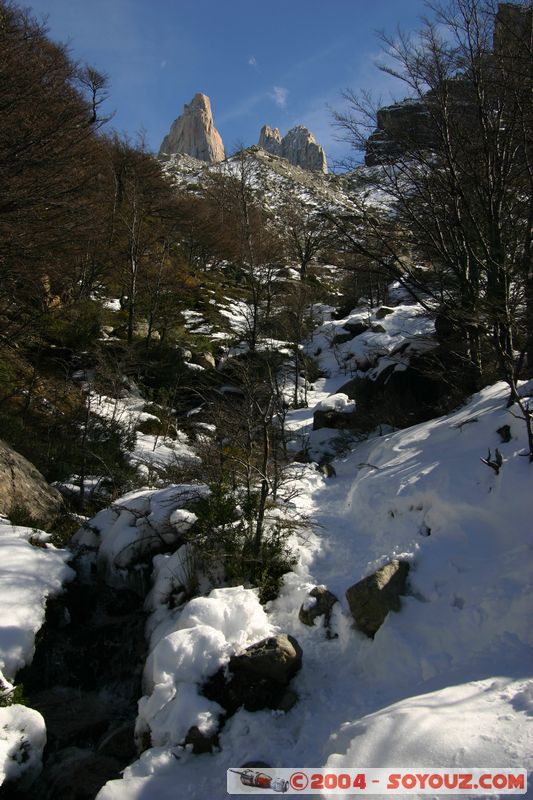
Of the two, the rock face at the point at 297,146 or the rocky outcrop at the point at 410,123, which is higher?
the rock face at the point at 297,146

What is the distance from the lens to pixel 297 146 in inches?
3634

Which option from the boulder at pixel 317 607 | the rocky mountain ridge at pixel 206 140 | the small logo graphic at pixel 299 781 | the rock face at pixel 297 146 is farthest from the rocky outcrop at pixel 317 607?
the rocky mountain ridge at pixel 206 140

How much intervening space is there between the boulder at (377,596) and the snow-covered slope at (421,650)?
115 mm

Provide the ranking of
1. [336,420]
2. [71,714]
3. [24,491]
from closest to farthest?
[71,714]
[24,491]
[336,420]

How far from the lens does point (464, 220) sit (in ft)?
28.1

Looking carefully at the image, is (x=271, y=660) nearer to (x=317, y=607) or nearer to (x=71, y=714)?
(x=317, y=607)

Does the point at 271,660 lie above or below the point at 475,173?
below

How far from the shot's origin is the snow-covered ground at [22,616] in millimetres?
3490

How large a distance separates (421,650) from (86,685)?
3739 millimetres

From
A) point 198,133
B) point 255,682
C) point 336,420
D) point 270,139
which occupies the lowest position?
point 255,682

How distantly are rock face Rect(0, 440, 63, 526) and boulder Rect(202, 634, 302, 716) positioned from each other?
433 cm

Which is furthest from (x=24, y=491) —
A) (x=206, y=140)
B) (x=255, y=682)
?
(x=206, y=140)

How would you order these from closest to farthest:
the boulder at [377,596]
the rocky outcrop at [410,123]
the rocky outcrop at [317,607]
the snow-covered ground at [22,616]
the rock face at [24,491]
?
the snow-covered ground at [22,616]
the boulder at [377,596]
the rocky outcrop at [317,607]
the rock face at [24,491]
the rocky outcrop at [410,123]

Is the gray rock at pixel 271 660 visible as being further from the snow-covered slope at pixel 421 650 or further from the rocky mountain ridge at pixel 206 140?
the rocky mountain ridge at pixel 206 140
